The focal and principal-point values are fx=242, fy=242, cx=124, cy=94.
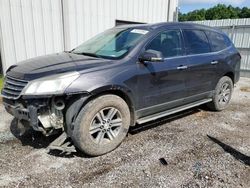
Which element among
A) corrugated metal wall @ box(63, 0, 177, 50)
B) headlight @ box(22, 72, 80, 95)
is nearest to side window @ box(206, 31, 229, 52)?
headlight @ box(22, 72, 80, 95)

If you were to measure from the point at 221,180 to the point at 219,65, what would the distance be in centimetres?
279

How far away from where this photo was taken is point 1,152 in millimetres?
3354

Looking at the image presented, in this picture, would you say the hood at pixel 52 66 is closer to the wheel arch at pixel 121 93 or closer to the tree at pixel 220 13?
the wheel arch at pixel 121 93

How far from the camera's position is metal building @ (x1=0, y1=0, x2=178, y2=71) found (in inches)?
273

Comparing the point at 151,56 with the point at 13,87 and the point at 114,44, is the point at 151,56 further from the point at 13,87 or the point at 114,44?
the point at 13,87

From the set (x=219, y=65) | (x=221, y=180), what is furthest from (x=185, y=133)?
(x=219, y=65)

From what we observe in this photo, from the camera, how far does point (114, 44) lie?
391 centimetres

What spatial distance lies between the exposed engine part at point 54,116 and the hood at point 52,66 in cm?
38

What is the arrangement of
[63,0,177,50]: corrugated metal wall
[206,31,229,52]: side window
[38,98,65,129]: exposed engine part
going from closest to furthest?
A: [38,98,65,129]: exposed engine part < [206,31,229,52]: side window < [63,0,177,50]: corrugated metal wall

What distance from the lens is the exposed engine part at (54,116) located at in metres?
2.98

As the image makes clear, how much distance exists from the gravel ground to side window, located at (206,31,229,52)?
1661 millimetres

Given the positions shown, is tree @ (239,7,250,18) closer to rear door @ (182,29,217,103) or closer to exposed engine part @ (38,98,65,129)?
rear door @ (182,29,217,103)

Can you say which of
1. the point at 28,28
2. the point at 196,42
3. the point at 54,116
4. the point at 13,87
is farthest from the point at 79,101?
the point at 28,28

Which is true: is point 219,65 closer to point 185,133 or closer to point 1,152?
point 185,133
